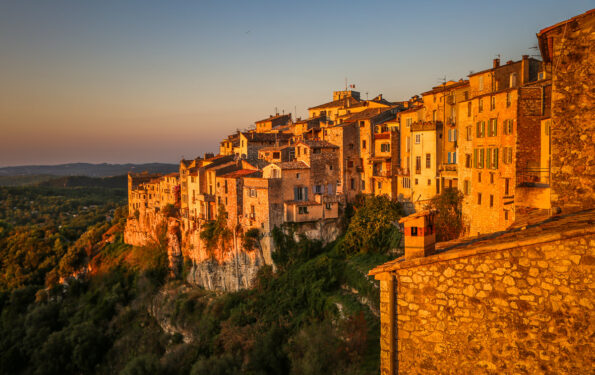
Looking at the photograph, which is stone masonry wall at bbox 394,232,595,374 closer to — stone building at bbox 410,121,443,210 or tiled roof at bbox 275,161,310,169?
stone building at bbox 410,121,443,210

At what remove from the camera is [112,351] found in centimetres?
4478

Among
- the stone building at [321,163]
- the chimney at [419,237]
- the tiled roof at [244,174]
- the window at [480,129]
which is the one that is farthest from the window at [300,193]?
the chimney at [419,237]

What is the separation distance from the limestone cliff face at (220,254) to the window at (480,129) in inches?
587

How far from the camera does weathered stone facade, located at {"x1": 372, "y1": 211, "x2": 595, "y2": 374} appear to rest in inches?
203

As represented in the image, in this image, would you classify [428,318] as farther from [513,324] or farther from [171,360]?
[171,360]

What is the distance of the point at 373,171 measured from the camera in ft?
130

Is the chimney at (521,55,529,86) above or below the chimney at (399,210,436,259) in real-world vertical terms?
above

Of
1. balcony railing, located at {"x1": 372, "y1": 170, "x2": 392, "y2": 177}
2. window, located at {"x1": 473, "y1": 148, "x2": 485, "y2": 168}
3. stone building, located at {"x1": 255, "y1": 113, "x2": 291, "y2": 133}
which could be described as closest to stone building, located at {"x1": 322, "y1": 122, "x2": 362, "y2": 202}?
balcony railing, located at {"x1": 372, "y1": 170, "x2": 392, "y2": 177}

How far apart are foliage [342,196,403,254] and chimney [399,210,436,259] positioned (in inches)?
1000

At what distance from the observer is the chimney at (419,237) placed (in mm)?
6434

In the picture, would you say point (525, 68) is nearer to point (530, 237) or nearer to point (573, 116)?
point (573, 116)

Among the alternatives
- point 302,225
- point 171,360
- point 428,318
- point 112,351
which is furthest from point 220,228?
point 428,318

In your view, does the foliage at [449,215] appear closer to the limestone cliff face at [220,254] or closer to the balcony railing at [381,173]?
the balcony railing at [381,173]

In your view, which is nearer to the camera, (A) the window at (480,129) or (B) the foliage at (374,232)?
(A) the window at (480,129)
